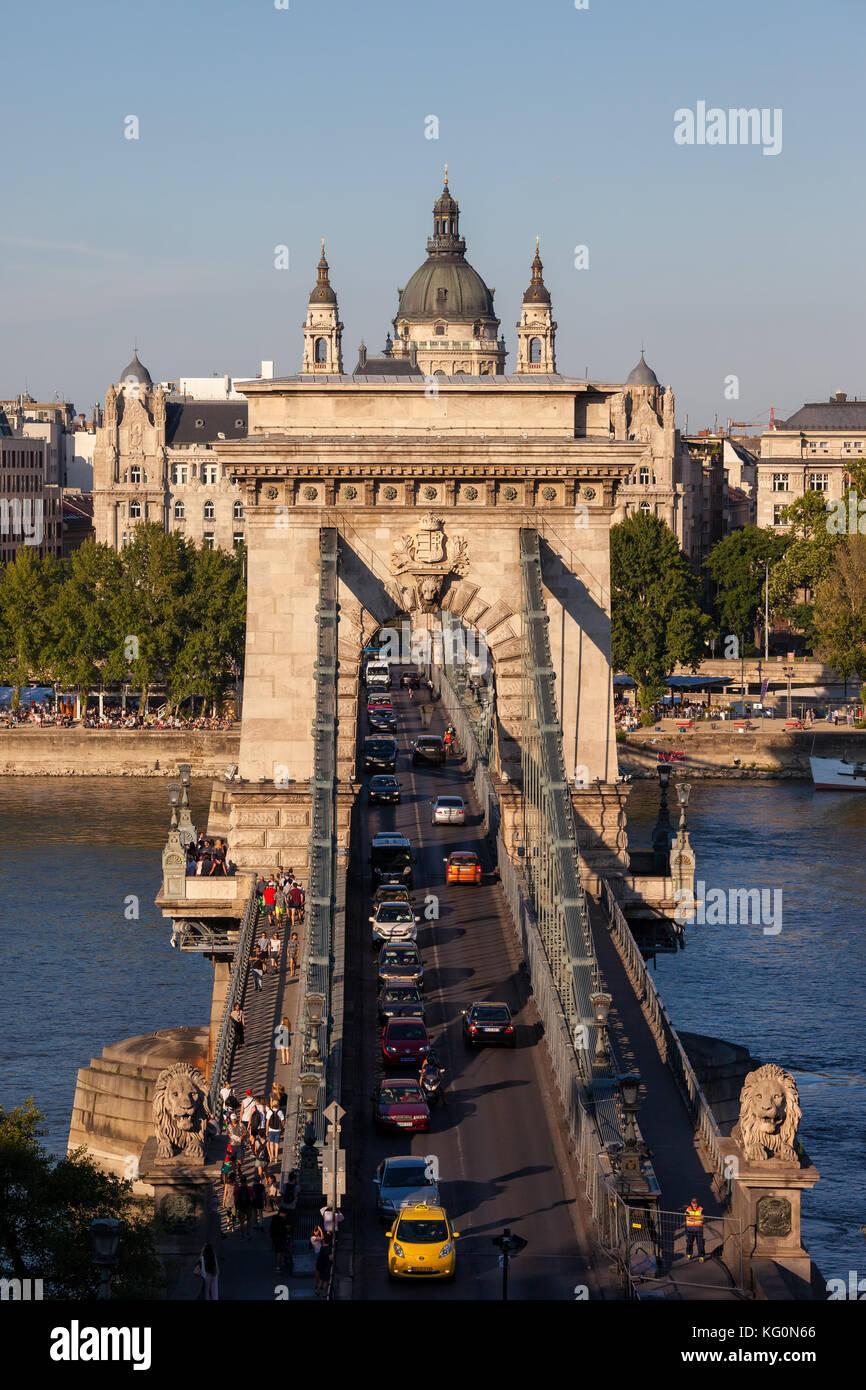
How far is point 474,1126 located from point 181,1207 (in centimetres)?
745

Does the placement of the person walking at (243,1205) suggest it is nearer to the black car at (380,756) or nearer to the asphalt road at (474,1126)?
the asphalt road at (474,1126)

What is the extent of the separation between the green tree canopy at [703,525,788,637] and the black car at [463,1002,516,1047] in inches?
4282

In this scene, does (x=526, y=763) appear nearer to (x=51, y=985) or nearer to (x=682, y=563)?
(x=51, y=985)

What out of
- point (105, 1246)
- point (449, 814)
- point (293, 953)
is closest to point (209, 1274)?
point (105, 1246)

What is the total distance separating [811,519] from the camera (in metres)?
147

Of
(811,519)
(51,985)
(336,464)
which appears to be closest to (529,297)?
(811,519)

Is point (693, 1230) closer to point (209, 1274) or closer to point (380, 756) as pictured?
point (209, 1274)

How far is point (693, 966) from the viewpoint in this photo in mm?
69562

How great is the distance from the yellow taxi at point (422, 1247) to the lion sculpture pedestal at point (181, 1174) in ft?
8.26

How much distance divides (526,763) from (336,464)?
7501mm

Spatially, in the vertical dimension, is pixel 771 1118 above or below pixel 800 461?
below

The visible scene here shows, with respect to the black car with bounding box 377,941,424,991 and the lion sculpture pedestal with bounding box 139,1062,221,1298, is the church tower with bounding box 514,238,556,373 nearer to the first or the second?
the black car with bounding box 377,941,424,991

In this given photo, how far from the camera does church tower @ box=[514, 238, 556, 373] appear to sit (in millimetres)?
145375

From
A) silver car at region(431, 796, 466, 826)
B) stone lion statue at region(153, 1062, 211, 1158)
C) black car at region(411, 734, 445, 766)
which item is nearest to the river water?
silver car at region(431, 796, 466, 826)
